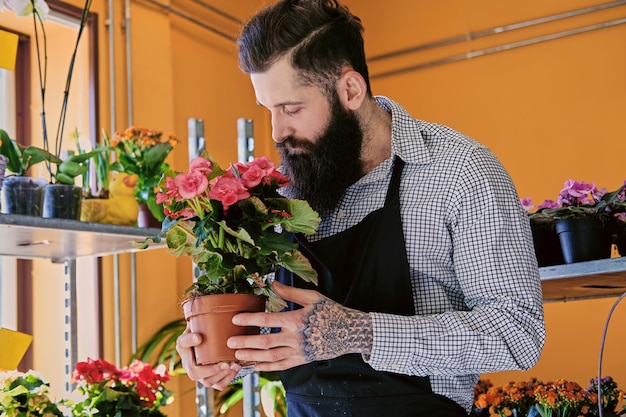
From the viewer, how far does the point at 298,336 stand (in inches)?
58.6

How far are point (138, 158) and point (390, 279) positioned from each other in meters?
1.71

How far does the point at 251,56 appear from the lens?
179 centimetres

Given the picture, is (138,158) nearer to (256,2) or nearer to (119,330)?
(119,330)

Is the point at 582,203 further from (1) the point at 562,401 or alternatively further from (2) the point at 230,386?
(2) the point at 230,386

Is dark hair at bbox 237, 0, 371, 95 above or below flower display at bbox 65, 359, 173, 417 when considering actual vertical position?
above

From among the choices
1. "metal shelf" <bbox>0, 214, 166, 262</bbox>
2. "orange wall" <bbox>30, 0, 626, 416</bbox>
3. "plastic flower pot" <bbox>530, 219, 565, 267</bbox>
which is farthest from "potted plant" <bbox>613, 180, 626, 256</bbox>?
"orange wall" <bbox>30, 0, 626, 416</bbox>

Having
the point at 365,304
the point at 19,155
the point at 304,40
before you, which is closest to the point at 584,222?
the point at 365,304

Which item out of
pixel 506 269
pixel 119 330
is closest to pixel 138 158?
pixel 119 330

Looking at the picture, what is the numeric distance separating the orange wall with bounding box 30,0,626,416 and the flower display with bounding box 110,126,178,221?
112 cm

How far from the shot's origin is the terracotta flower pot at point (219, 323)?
151 cm

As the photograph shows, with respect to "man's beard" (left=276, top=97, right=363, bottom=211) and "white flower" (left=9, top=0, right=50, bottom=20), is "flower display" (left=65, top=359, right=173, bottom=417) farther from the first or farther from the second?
"man's beard" (left=276, top=97, right=363, bottom=211)

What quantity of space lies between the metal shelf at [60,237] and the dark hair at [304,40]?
595 millimetres

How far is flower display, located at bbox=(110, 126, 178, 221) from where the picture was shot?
314 cm

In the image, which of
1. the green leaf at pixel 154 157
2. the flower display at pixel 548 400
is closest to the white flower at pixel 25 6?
the green leaf at pixel 154 157
